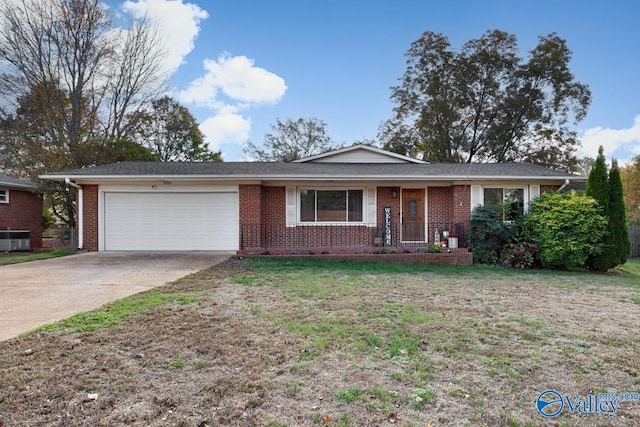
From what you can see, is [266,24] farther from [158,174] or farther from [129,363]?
[129,363]

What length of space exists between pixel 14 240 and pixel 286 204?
1160cm

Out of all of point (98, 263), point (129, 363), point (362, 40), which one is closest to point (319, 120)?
point (362, 40)

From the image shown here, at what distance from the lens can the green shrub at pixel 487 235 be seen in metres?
10.3

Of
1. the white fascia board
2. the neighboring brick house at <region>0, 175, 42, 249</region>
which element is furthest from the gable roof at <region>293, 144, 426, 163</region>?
the neighboring brick house at <region>0, 175, 42, 249</region>

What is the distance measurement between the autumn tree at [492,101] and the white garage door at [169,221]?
1607 cm

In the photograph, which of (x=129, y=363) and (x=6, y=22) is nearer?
(x=129, y=363)

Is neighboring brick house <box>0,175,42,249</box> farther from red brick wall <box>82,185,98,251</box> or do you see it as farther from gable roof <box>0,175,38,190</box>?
red brick wall <box>82,185,98,251</box>

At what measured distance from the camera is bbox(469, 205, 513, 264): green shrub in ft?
33.9

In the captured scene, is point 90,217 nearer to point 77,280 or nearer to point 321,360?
point 77,280

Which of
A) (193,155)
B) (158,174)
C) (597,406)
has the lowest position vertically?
(597,406)

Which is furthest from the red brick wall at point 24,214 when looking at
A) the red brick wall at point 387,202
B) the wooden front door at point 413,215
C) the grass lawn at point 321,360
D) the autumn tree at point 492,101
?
the autumn tree at point 492,101

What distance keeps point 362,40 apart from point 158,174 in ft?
34.9

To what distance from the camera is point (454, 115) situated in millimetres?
23266

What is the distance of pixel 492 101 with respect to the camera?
2328cm
